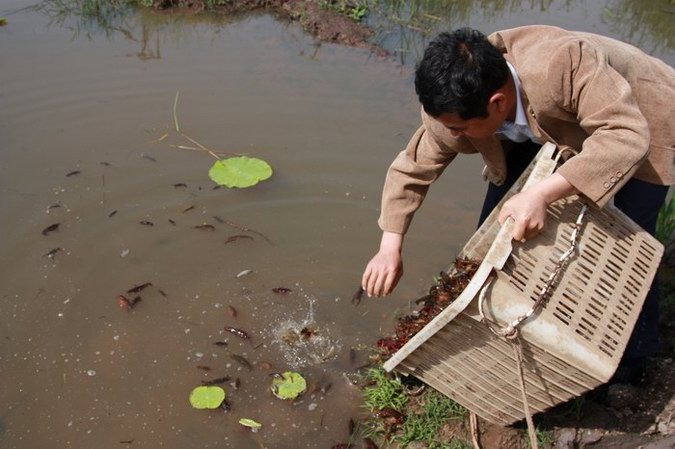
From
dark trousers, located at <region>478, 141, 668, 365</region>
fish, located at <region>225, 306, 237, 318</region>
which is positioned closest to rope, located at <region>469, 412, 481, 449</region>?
dark trousers, located at <region>478, 141, 668, 365</region>

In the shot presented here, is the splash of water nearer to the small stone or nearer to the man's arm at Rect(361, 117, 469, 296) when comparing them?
the man's arm at Rect(361, 117, 469, 296)

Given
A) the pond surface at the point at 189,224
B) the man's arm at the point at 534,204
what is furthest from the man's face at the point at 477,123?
the pond surface at the point at 189,224

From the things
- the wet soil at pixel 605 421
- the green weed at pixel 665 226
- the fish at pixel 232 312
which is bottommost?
the fish at pixel 232 312

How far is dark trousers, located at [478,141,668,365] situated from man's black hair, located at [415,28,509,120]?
76 centimetres

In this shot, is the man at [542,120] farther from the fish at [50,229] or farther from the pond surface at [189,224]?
the fish at [50,229]

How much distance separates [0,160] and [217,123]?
1686 mm

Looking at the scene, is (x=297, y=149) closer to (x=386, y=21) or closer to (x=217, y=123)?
(x=217, y=123)

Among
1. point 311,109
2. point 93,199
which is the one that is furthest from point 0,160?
point 311,109

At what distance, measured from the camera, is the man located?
2160 millimetres

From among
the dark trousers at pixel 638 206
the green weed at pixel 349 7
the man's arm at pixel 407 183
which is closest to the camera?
the dark trousers at pixel 638 206

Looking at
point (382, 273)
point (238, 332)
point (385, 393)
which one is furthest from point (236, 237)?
point (382, 273)

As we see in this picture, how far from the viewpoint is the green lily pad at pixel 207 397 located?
136 inches

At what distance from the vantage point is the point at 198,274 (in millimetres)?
4301

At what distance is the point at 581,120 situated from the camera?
2311 millimetres
